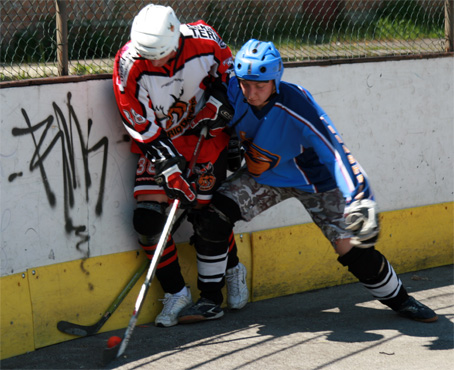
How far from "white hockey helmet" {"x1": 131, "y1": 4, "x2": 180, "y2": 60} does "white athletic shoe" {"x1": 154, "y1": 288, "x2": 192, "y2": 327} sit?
149 cm

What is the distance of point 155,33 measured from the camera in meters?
3.96

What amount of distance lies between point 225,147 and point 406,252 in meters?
1.82

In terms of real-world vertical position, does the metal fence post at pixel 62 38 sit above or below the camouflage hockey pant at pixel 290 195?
above

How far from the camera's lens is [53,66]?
4.46 meters

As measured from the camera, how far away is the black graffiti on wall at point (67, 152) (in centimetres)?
422

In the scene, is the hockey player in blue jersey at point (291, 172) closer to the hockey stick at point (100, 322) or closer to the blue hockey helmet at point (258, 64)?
the blue hockey helmet at point (258, 64)

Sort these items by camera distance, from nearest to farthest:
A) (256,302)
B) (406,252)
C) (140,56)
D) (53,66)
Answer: (140,56) < (53,66) < (256,302) < (406,252)

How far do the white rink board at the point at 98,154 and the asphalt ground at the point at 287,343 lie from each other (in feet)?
1.78

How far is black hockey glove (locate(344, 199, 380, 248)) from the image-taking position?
382 centimetres

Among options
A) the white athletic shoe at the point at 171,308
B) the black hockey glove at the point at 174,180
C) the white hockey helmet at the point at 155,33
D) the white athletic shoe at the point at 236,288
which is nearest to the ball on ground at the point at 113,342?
the white athletic shoe at the point at 171,308

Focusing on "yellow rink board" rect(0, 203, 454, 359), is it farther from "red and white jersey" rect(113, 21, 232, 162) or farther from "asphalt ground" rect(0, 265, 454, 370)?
"red and white jersey" rect(113, 21, 232, 162)

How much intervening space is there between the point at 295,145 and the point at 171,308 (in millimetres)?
1244

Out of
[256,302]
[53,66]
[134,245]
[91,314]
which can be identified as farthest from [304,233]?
[53,66]

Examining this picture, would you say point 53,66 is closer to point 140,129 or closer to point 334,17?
point 140,129
